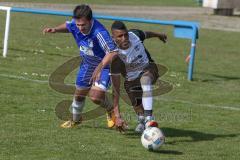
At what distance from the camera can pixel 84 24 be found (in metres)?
9.02

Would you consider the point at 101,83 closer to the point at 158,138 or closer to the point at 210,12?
the point at 158,138

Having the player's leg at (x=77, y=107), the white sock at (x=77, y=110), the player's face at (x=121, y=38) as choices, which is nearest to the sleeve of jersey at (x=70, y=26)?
the player's face at (x=121, y=38)

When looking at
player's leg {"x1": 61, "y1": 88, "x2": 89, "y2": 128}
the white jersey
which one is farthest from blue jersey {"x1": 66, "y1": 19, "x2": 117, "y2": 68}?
player's leg {"x1": 61, "y1": 88, "x2": 89, "y2": 128}

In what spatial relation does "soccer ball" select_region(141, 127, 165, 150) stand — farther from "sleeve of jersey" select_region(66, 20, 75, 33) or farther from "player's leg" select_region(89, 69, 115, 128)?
"sleeve of jersey" select_region(66, 20, 75, 33)

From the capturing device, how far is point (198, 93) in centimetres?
1395

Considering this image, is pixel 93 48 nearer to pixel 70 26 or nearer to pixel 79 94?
pixel 70 26

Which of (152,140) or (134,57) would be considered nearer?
(152,140)

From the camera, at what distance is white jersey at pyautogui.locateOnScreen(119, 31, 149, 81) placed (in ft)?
30.9

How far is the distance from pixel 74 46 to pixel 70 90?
826 centimetres

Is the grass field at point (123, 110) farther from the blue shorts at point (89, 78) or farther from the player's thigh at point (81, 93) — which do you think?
the blue shorts at point (89, 78)

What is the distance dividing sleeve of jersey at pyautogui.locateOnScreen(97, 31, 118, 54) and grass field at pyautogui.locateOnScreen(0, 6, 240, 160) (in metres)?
1.20

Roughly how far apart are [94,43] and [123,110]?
2397mm

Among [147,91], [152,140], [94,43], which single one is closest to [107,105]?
[147,91]

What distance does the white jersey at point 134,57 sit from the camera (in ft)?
30.9
